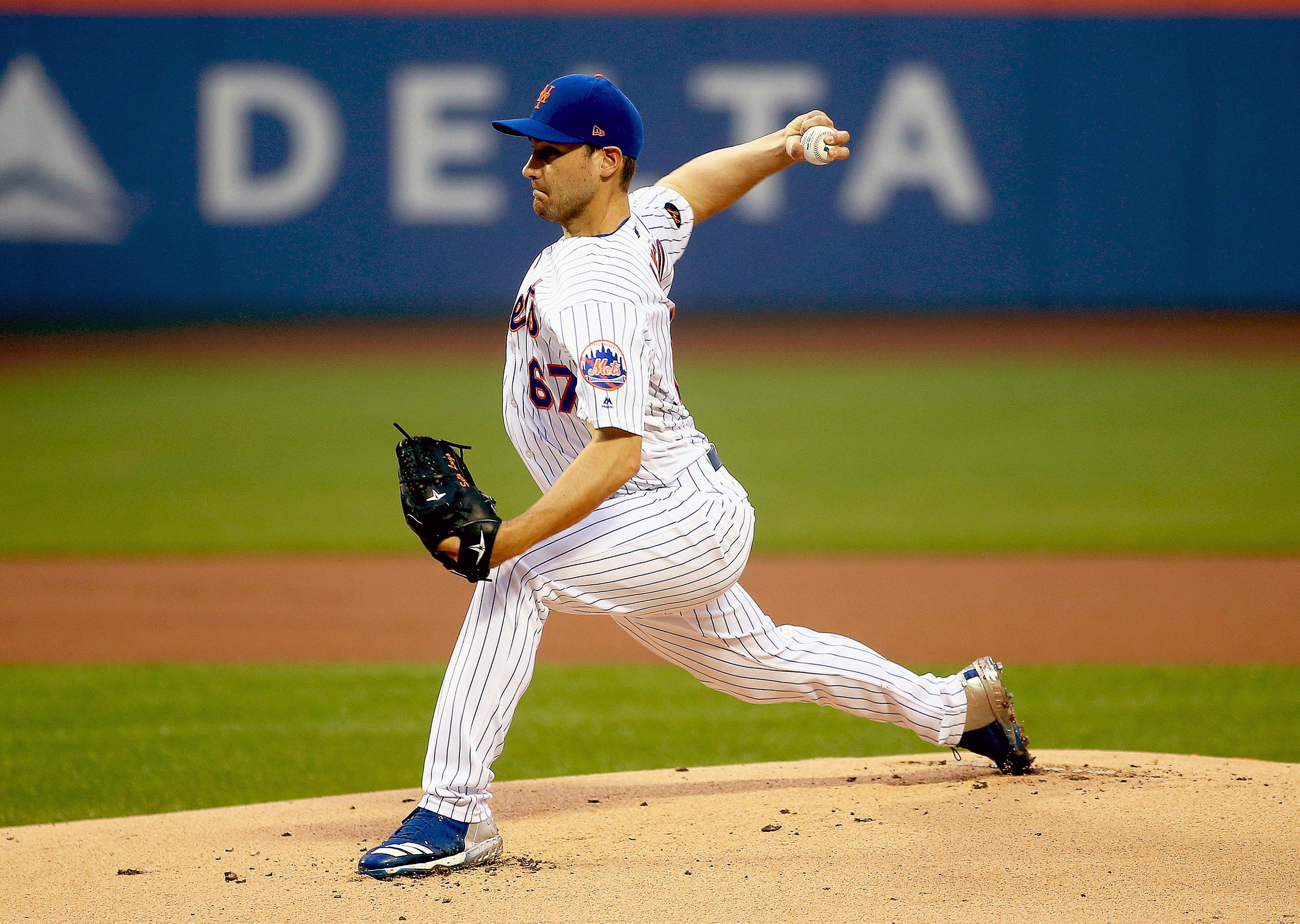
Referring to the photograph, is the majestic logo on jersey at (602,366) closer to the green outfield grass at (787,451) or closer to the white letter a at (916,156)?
the green outfield grass at (787,451)

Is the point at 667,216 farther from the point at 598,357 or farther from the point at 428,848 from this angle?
the point at 428,848

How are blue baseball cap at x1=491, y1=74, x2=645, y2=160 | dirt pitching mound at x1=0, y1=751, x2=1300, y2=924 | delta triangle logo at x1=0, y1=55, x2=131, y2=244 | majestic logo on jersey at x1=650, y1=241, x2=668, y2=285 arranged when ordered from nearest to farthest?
dirt pitching mound at x1=0, y1=751, x2=1300, y2=924
blue baseball cap at x1=491, y1=74, x2=645, y2=160
majestic logo on jersey at x1=650, y1=241, x2=668, y2=285
delta triangle logo at x1=0, y1=55, x2=131, y2=244

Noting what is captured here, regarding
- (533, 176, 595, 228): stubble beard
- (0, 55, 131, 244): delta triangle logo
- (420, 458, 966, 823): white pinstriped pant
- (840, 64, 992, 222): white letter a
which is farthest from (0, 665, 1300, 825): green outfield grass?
(840, 64, 992, 222): white letter a

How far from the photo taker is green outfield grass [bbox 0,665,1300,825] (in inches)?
175

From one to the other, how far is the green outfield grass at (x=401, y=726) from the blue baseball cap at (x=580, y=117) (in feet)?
6.72

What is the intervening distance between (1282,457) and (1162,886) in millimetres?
8776

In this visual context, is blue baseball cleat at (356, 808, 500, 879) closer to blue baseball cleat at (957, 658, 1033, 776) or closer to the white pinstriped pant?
the white pinstriped pant

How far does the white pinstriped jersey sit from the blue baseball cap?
0.21 metres

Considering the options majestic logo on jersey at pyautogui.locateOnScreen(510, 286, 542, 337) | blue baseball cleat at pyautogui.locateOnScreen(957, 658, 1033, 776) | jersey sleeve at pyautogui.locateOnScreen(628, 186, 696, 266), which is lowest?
blue baseball cleat at pyautogui.locateOnScreen(957, 658, 1033, 776)

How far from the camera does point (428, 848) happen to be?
2.96 meters

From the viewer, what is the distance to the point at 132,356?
15.8 m

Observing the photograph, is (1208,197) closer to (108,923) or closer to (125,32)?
(125,32)

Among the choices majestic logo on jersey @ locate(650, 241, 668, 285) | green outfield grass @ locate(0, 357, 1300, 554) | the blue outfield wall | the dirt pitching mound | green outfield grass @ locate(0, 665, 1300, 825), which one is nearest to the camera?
the dirt pitching mound

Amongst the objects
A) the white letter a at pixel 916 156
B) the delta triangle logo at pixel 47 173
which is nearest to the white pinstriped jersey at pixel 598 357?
the white letter a at pixel 916 156
